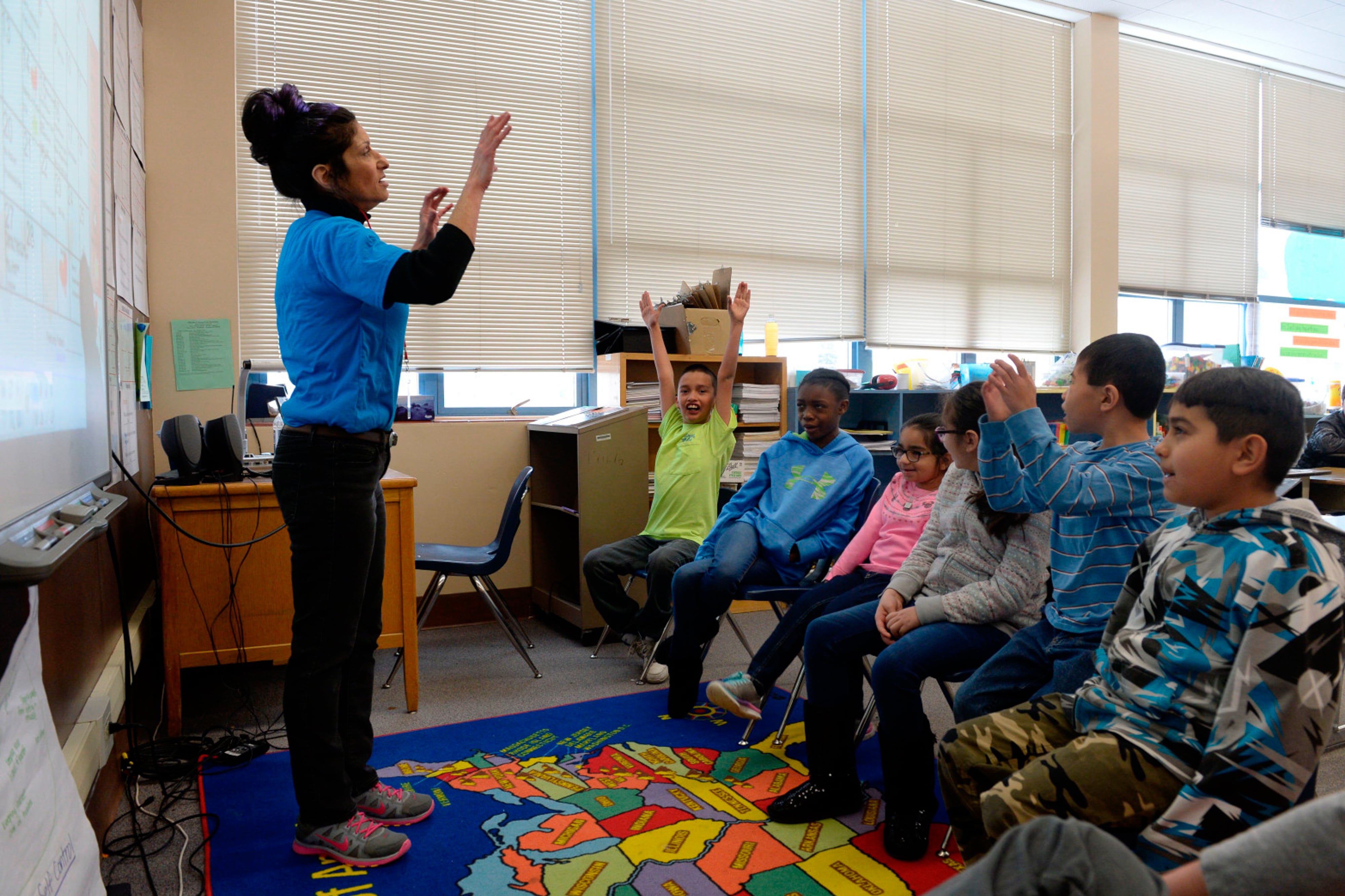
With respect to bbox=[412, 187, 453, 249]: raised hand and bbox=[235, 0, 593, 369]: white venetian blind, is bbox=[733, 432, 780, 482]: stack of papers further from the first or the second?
bbox=[412, 187, 453, 249]: raised hand

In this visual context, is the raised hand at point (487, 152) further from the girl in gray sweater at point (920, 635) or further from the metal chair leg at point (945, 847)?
the metal chair leg at point (945, 847)

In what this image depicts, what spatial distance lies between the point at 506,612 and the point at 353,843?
57.4 inches

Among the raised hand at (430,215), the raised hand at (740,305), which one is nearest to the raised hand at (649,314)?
the raised hand at (740,305)

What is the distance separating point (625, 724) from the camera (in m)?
2.62

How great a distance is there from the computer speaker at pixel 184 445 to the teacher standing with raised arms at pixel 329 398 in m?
1.03

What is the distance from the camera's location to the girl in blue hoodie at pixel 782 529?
267cm

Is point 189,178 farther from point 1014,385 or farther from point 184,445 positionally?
point 1014,385

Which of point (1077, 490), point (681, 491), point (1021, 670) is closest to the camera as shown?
point (1077, 490)

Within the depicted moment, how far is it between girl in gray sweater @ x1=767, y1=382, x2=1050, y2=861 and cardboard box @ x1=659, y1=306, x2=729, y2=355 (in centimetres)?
201

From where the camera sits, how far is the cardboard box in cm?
400

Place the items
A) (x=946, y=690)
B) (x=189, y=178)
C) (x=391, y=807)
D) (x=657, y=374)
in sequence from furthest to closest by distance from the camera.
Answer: (x=657, y=374)
(x=189, y=178)
(x=946, y=690)
(x=391, y=807)

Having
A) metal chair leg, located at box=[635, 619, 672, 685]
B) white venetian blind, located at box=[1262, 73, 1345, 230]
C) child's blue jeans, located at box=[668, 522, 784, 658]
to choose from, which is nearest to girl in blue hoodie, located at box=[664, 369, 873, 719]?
child's blue jeans, located at box=[668, 522, 784, 658]

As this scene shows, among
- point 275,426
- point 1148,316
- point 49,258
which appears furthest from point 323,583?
point 1148,316

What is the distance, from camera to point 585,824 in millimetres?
1981
